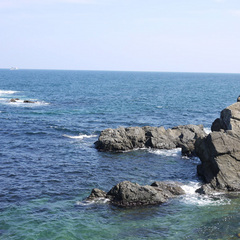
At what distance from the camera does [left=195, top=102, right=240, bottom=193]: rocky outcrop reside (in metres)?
34.2

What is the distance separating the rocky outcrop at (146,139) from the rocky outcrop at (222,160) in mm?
9868

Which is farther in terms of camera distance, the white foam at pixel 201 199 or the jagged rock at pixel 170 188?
the jagged rock at pixel 170 188

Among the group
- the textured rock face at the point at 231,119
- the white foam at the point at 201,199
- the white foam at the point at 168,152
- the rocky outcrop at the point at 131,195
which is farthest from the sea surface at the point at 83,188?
the textured rock face at the point at 231,119

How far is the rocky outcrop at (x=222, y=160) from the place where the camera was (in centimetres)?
3419

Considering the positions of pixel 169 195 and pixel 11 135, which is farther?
pixel 11 135

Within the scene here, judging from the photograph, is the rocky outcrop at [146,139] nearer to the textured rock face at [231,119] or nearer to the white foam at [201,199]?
the textured rock face at [231,119]

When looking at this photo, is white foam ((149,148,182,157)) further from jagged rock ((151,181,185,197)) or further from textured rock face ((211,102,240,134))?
jagged rock ((151,181,185,197))

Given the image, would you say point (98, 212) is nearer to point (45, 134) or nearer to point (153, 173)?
point (153, 173)

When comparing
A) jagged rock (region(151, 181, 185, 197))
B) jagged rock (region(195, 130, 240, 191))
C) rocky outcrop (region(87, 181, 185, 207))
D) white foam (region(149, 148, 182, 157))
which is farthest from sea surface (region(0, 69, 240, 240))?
jagged rock (region(195, 130, 240, 191))

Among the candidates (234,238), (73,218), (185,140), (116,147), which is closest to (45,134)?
(116,147)

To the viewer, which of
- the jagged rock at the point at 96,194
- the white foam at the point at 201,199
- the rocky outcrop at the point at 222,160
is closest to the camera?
the white foam at the point at 201,199

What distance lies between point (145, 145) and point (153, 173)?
11.2m

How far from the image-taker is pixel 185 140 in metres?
50.5

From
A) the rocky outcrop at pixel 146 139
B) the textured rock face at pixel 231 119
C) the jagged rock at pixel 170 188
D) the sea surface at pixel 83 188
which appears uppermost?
the textured rock face at pixel 231 119
